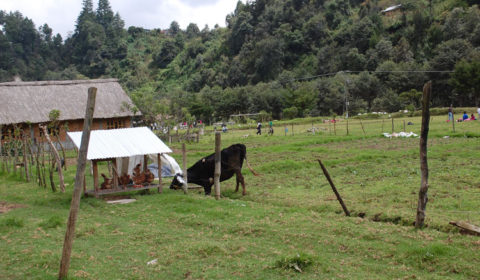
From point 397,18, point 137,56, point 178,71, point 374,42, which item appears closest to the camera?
point 374,42

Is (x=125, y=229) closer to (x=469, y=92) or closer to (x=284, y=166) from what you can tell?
(x=284, y=166)

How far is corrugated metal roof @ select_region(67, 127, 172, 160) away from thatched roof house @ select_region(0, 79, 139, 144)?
66.9 ft

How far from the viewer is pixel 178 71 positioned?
11256cm

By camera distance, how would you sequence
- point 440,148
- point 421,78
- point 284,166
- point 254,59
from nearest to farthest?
point 284,166 → point 440,148 → point 421,78 → point 254,59

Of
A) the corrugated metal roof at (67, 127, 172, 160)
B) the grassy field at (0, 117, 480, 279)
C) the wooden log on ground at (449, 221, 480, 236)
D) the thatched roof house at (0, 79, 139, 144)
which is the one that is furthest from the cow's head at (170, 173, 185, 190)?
the thatched roof house at (0, 79, 139, 144)

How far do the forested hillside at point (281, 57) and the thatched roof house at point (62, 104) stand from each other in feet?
7.59

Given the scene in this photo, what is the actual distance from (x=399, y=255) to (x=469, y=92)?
2246 inches

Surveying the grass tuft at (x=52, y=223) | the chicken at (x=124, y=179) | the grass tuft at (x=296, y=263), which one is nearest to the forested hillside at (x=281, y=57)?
the chicken at (x=124, y=179)

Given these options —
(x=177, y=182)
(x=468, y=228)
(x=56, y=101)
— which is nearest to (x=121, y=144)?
(x=177, y=182)

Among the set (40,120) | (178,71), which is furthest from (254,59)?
(40,120)

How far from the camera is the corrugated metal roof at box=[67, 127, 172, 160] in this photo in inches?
566

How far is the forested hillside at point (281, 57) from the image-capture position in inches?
2564

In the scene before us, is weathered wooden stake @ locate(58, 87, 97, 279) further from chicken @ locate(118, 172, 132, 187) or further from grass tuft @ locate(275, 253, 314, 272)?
chicken @ locate(118, 172, 132, 187)

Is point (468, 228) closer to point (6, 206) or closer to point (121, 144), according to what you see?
point (121, 144)
